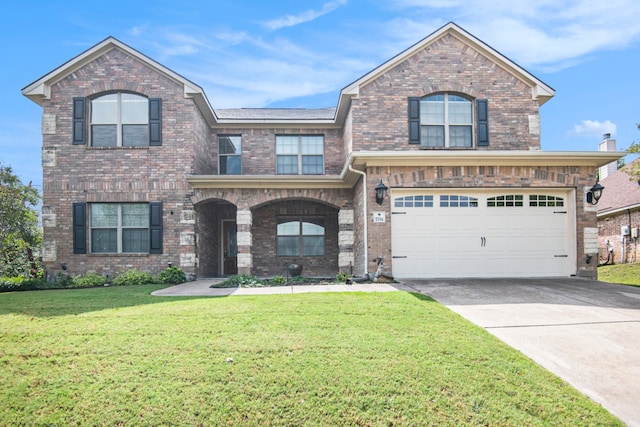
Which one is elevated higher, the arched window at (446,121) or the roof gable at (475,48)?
the roof gable at (475,48)

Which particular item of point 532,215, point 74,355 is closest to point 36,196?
point 74,355

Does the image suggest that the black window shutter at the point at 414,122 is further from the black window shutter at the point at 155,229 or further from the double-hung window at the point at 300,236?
the black window shutter at the point at 155,229

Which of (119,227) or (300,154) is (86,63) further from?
(300,154)

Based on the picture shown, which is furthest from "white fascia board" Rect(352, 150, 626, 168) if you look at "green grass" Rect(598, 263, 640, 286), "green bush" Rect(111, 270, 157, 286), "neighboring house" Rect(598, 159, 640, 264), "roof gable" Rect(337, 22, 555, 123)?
"neighboring house" Rect(598, 159, 640, 264)

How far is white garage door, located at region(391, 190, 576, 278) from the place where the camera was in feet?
34.0

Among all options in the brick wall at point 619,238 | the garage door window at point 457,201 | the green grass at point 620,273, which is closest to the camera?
the garage door window at point 457,201

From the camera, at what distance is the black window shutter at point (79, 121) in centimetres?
1230

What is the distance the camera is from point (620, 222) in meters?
17.6

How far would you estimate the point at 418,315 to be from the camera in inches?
235

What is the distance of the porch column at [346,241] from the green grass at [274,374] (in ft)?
22.2

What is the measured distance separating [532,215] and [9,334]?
11.5 metres

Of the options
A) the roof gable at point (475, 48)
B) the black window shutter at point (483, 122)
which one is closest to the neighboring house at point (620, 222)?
the roof gable at point (475, 48)

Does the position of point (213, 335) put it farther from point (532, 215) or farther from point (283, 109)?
point (283, 109)

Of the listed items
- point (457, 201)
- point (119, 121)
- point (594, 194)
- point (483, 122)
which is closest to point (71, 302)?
point (119, 121)
